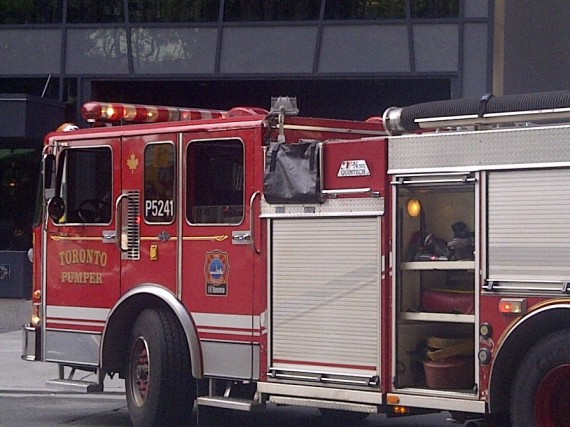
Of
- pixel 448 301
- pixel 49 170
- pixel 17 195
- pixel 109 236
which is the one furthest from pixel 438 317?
pixel 17 195

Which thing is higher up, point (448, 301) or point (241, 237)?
point (241, 237)

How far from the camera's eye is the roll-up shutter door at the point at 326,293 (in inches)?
332

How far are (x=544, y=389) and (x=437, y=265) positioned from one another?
1196 mm

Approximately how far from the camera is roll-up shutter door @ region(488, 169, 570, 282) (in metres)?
7.39

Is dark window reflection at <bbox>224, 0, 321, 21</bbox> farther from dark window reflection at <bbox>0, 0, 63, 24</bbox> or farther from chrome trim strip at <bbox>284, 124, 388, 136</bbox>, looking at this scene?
chrome trim strip at <bbox>284, 124, 388, 136</bbox>

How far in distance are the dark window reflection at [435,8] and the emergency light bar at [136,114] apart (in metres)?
8.43

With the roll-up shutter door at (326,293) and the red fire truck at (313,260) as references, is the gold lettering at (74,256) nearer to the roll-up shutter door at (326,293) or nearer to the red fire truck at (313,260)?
the red fire truck at (313,260)

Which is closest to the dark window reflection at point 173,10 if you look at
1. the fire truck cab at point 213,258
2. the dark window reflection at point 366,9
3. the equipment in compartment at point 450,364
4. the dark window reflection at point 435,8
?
the dark window reflection at point 366,9

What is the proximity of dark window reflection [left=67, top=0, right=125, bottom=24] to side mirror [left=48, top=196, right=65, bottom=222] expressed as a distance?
31.2 feet

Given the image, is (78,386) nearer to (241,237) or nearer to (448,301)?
(241,237)

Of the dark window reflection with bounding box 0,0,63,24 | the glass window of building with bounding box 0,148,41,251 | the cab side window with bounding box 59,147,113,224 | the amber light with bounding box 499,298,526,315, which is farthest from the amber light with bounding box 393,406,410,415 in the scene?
the dark window reflection with bounding box 0,0,63,24

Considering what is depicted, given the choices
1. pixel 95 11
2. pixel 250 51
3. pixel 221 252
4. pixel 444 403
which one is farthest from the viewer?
pixel 95 11

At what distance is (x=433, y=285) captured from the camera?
27.4ft

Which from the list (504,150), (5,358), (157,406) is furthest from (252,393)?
(5,358)
